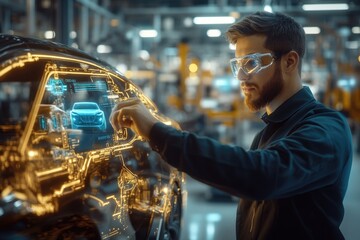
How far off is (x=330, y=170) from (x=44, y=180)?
1.18 meters

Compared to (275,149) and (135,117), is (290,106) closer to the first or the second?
(275,149)

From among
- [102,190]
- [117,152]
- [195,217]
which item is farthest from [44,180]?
[195,217]

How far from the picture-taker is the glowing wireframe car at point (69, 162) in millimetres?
2031

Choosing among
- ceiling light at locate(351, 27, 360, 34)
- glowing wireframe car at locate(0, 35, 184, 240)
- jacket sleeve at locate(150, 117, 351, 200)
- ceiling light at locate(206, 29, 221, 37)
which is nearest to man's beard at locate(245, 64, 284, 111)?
jacket sleeve at locate(150, 117, 351, 200)

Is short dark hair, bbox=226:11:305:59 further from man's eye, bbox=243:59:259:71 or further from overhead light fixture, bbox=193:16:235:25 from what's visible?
overhead light fixture, bbox=193:16:235:25

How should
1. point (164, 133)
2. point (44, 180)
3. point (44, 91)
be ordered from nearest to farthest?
point (164, 133)
point (44, 180)
point (44, 91)

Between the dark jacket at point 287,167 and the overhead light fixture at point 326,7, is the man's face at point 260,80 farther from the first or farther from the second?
the overhead light fixture at point 326,7

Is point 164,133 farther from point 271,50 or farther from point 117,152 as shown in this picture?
point 117,152

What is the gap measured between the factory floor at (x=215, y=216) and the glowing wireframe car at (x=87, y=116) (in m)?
3.27

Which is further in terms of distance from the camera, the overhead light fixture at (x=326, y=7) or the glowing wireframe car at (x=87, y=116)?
the overhead light fixture at (x=326, y=7)

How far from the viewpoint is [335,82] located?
639 inches

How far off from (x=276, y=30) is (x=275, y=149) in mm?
500

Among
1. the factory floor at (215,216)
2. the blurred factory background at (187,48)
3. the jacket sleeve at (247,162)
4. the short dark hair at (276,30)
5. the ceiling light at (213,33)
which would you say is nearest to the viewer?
the jacket sleeve at (247,162)

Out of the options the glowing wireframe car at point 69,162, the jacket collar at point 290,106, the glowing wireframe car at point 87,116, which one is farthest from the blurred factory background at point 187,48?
the jacket collar at point 290,106
